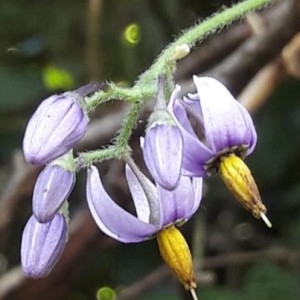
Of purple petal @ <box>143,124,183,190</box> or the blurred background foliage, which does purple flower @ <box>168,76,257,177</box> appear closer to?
purple petal @ <box>143,124,183,190</box>

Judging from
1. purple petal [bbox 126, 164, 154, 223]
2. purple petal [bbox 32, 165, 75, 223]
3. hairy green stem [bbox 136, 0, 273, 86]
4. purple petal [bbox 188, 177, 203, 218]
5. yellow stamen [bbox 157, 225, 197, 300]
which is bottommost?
yellow stamen [bbox 157, 225, 197, 300]

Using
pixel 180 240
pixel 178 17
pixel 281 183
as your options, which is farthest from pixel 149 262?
pixel 180 240

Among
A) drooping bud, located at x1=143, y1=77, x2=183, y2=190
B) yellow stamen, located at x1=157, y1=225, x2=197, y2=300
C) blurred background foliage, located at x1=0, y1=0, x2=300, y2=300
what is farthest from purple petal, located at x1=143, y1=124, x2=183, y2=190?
blurred background foliage, located at x1=0, y1=0, x2=300, y2=300

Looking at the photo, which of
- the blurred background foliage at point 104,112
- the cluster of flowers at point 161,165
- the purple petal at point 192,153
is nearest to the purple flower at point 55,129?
the cluster of flowers at point 161,165

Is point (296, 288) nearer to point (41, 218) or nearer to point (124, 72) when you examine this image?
point (124, 72)

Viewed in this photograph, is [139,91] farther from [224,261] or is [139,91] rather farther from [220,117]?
[224,261]

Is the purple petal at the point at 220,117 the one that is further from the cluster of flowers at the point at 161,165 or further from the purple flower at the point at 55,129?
the purple flower at the point at 55,129

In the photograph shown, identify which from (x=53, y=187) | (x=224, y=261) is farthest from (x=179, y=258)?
(x=224, y=261)

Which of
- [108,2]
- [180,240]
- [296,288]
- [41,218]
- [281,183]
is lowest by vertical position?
[296,288]
